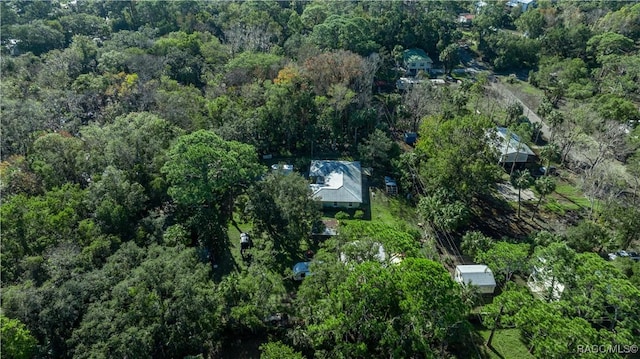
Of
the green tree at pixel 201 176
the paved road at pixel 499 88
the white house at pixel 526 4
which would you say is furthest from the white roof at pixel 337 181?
the white house at pixel 526 4

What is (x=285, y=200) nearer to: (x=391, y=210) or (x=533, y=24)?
(x=391, y=210)

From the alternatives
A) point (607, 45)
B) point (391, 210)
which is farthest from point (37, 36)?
point (607, 45)

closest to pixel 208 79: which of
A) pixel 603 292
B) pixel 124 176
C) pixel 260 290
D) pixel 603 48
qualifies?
pixel 124 176

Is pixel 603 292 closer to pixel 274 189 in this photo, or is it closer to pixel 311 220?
pixel 311 220

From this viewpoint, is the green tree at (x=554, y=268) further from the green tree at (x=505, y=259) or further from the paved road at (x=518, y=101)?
the paved road at (x=518, y=101)

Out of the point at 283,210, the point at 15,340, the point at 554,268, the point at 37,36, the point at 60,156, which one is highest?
the point at 37,36

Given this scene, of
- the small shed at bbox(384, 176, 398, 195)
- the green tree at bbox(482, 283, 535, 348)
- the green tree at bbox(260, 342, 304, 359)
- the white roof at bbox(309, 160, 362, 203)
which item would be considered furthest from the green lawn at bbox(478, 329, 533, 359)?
the small shed at bbox(384, 176, 398, 195)

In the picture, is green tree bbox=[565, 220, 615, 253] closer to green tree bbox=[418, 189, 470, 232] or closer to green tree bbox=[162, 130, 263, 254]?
green tree bbox=[418, 189, 470, 232]
